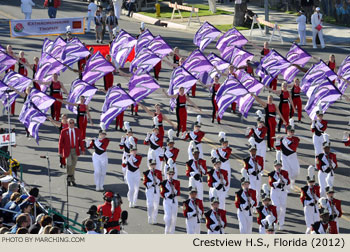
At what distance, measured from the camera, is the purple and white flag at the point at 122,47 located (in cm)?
3341

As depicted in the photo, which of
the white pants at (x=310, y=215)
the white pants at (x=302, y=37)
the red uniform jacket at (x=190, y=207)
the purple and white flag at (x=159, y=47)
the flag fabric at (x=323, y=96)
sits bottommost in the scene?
the white pants at (x=310, y=215)

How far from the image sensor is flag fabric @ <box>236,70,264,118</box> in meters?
28.4

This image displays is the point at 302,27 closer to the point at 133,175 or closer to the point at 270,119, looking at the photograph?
the point at 270,119

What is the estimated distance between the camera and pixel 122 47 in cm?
3353

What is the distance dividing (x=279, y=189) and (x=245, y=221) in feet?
5.42

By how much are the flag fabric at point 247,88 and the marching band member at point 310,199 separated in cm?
698

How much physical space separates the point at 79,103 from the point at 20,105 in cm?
565

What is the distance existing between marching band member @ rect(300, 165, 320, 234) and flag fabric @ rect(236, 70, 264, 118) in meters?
6.98

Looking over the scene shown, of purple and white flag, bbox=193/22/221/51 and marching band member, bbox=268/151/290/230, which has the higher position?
purple and white flag, bbox=193/22/221/51

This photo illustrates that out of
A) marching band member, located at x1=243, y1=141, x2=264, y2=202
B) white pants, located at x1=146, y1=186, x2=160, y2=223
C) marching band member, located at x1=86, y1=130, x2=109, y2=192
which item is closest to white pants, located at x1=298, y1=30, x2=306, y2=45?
marching band member, located at x1=243, y1=141, x2=264, y2=202

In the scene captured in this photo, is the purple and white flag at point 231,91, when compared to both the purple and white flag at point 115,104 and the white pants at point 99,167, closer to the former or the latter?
the purple and white flag at point 115,104

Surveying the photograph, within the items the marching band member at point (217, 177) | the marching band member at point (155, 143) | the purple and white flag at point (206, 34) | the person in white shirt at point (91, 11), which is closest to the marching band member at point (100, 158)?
the marching band member at point (155, 143)

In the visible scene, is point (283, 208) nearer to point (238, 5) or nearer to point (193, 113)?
point (193, 113)

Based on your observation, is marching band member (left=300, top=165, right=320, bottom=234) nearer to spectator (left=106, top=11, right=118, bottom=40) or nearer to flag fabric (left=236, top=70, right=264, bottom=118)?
flag fabric (left=236, top=70, right=264, bottom=118)
